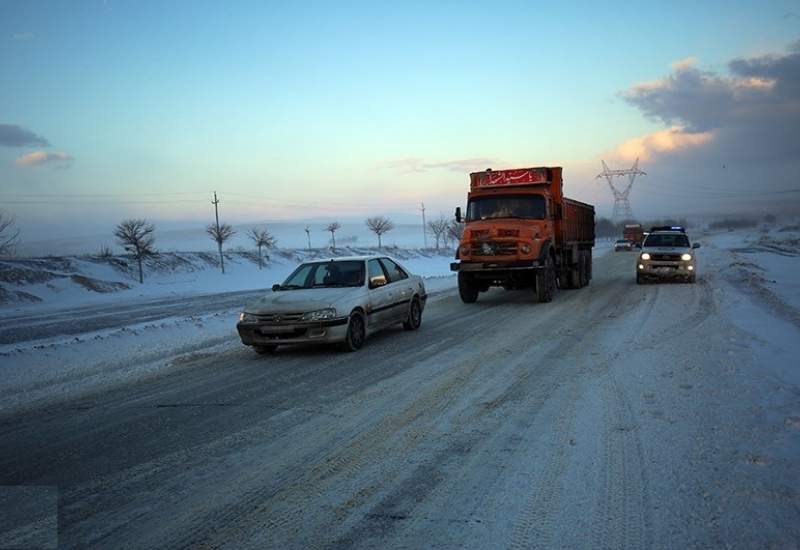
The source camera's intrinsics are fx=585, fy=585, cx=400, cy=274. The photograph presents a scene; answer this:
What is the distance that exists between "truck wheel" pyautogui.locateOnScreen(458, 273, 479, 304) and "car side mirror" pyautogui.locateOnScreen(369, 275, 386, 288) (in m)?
5.90

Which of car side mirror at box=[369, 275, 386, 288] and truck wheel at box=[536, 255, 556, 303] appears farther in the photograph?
truck wheel at box=[536, 255, 556, 303]

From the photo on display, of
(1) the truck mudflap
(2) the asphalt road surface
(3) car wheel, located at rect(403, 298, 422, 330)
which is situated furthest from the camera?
(1) the truck mudflap

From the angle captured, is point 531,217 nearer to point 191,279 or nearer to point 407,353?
point 407,353

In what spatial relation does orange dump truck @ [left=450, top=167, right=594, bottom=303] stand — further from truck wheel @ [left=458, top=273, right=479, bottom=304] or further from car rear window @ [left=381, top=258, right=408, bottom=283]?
car rear window @ [left=381, top=258, right=408, bottom=283]

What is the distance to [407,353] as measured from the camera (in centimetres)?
917

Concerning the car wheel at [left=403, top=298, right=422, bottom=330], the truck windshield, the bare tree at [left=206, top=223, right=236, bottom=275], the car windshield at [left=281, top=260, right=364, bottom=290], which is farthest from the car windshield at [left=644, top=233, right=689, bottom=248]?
the bare tree at [left=206, top=223, right=236, bottom=275]

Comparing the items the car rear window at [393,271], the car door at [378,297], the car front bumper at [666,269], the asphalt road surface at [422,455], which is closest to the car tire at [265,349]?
the asphalt road surface at [422,455]

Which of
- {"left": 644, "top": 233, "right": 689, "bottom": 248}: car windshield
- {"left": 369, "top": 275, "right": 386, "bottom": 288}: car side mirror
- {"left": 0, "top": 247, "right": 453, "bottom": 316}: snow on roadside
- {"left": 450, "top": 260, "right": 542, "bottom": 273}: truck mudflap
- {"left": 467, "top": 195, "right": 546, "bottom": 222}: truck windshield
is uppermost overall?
{"left": 467, "top": 195, "right": 546, "bottom": 222}: truck windshield

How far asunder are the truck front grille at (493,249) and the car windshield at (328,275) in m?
5.95

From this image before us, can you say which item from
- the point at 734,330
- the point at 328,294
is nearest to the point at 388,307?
the point at 328,294

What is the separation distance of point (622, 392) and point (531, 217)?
1044cm

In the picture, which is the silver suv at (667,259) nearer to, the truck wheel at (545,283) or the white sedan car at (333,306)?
the truck wheel at (545,283)

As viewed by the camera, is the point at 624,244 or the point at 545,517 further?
the point at 624,244

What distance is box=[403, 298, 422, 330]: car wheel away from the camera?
11.6m
